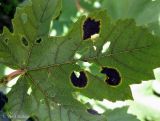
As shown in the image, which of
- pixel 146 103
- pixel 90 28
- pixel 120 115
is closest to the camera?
pixel 90 28

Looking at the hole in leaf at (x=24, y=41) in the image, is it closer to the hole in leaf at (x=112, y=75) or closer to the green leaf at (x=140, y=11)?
the hole in leaf at (x=112, y=75)

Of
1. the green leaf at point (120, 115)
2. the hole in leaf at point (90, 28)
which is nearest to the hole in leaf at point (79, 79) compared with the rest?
the hole in leaf at point (90, 28)

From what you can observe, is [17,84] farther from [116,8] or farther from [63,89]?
[116,8]

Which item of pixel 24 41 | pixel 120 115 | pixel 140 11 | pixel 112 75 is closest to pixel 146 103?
pixel 120 115

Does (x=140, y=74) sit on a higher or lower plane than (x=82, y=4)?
lower

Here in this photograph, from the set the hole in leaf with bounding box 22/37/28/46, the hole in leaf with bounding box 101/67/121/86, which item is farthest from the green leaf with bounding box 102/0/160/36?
the hole in leaf with bounding box 22/37/28/46

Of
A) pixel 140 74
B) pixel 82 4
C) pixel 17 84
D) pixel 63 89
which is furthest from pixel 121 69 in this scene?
pixel 82 4

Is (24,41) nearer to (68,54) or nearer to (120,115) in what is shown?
(68,54)
